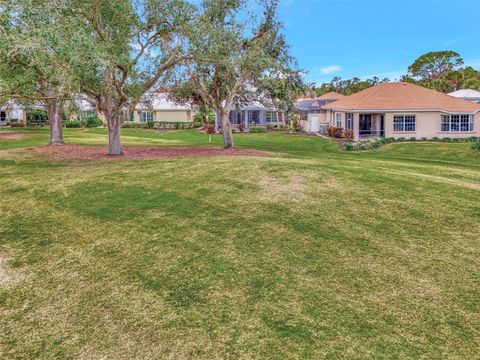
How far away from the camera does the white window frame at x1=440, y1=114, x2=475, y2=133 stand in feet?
123

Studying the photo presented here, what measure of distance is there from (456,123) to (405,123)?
5.01 m

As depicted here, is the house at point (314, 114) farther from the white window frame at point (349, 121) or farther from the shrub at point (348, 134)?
the shrub at point (348, 134)

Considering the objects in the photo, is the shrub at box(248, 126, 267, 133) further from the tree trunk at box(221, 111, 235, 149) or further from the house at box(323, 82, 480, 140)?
the tree trunk at box(221, 111, 235, 149)

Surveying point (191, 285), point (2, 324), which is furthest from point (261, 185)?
point (2, 324)

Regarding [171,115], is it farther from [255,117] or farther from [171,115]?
[255,117]

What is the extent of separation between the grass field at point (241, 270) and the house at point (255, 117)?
42408 mm

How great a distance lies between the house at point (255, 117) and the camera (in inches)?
2158

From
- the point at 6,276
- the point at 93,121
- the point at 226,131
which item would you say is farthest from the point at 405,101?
the point at 93,121

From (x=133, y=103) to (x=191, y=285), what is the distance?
17112 mm

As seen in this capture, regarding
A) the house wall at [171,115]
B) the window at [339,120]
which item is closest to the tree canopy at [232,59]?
the window at [339,120]

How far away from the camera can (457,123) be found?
3775 cm

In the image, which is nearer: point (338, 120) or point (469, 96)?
point (338, 120)

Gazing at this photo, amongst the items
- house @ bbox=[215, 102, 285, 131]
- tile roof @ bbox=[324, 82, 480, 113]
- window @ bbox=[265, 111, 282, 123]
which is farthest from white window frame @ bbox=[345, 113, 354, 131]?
window @ bbox=[265, 111, 282, 123]

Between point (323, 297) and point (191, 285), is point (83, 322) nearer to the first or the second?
point (191, 285)
